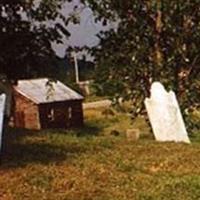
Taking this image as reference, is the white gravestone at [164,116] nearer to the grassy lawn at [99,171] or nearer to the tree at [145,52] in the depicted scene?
the grassy lawn at [99,171]

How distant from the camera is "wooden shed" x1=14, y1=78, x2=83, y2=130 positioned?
4994 centimetres

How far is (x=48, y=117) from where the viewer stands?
51000 millimetres

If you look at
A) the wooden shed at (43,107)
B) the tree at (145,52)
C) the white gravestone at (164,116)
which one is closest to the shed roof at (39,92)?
the wooden shed at (43,107)

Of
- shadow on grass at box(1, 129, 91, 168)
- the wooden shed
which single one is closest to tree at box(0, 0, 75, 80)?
shadow on grass at box(1, 129, 91, 168)

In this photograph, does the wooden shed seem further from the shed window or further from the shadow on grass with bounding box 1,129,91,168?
the shadow on grass with bounding box 1,129,91,168

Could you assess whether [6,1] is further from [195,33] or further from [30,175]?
[195,33]

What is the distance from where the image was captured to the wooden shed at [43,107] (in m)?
49.9

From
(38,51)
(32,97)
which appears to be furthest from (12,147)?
(32,97)

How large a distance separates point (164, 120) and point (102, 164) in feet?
13.2

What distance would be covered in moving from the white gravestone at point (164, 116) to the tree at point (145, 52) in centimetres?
198

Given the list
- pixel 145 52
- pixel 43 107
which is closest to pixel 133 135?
pixel 145 52

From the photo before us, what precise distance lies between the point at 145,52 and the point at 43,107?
34.3 meters

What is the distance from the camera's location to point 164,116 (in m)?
14.0

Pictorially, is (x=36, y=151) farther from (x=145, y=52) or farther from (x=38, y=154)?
(x=145, y=52)
